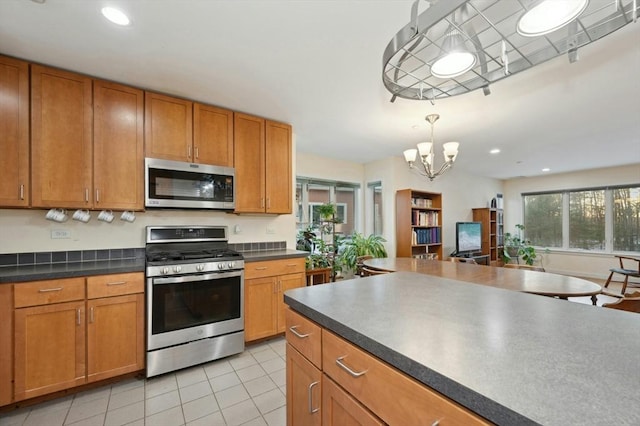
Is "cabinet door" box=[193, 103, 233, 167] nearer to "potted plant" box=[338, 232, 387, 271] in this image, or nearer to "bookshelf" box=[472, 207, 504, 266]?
"potted plant" box=[338, 232, 387, 271]

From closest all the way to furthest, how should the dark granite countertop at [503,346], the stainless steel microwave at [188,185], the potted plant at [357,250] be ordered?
1. the dark granite countertop at [503,346]
2. the stainless steel microwave at [188,185]
3. the potted plant at [357,250]

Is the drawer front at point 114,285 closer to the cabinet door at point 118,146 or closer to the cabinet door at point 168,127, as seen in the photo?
the cabinet door at point 118,146

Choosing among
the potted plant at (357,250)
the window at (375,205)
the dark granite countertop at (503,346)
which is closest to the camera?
the dark granite countertop at (503,346)

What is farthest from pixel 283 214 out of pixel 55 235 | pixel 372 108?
pixel 55 235

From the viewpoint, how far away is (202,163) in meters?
2.81

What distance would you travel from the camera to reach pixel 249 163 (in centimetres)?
311

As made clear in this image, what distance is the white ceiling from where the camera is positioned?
5.45ft

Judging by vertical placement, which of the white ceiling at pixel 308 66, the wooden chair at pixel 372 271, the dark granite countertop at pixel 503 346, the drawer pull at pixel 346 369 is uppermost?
the white ceiling at pixel 308 66

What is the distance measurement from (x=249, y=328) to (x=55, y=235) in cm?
190

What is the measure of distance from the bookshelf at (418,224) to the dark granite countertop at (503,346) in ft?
11.8

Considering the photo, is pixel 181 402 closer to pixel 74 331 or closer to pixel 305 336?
pixel 74 331

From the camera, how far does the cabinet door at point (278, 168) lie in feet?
10.6

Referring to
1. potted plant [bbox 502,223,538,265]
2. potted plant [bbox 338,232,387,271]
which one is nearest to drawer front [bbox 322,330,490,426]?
potted plant [bbox 338,232,387,271]

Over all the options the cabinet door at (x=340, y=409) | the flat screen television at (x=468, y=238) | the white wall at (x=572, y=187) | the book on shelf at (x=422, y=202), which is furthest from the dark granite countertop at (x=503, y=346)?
the white wall at (x=572, y=187)
